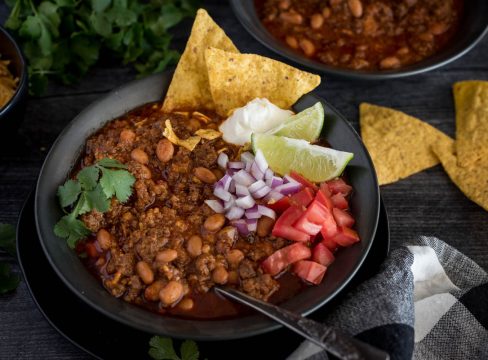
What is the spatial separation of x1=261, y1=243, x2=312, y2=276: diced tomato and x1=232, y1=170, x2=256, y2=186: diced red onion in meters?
0.36

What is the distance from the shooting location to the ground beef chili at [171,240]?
9.12 feet

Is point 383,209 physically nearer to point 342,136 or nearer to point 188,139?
point 342,136

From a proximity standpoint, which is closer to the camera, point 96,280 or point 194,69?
point 96,280

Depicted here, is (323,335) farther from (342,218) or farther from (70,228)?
(70,228)

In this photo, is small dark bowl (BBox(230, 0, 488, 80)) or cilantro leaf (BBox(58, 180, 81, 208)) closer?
cilantro leaf (BBox(58, 180, 81, 208))

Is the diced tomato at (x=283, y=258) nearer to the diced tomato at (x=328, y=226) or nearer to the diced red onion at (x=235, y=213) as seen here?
the diced tomato at (x=328, y=226)

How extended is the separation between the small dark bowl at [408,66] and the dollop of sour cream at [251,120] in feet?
1.80

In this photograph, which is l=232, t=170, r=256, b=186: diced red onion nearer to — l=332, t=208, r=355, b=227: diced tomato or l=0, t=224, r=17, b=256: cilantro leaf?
l=332, t=208, r=355, b=227: diced tomato

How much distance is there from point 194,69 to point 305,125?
0.67 metres

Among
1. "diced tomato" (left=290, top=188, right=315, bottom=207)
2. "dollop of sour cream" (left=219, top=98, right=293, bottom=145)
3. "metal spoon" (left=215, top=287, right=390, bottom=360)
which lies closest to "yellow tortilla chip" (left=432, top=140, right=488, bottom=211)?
"dollop of sour cream" (left=219, top=98, right=293, bottom=145)

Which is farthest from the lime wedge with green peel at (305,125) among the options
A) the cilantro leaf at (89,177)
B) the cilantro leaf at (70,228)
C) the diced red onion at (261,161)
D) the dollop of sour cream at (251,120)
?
the cilantro leaf at (70,228)

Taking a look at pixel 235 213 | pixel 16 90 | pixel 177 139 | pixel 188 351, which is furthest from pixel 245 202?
pixel 16 90

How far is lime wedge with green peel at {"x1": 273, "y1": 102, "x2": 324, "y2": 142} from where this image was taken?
3.18 meters

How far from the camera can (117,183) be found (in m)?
2.94
